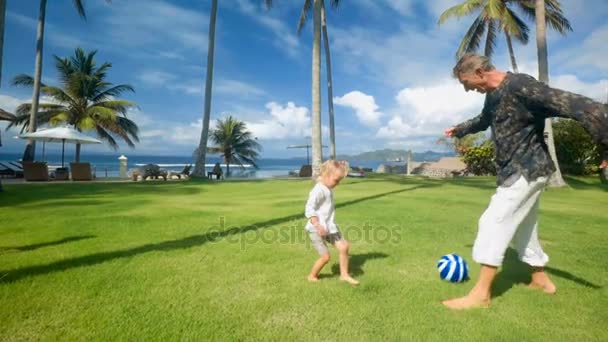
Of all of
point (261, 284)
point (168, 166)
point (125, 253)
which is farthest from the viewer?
point (168, 166)

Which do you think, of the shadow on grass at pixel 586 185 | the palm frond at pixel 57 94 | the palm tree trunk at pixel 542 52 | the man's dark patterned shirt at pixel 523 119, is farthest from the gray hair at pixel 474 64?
the palm frond at pixel 57 94

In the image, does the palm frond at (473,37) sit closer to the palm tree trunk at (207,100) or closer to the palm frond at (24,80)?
the palm tree trunk at (207,100)

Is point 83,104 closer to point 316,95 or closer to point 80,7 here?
point 80,7

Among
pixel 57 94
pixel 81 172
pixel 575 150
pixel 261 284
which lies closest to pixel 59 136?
pixel 81 172

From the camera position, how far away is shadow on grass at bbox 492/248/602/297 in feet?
11.4

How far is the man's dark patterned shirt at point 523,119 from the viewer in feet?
8.84

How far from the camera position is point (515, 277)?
3814 millimetres

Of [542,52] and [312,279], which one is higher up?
[542,52]

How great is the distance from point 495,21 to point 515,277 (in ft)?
88.8

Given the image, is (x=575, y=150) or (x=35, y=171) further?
(x=575, y=150)

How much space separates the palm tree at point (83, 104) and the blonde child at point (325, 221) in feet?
90.7

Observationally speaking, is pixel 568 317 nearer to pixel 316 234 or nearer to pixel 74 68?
pixel 316 234

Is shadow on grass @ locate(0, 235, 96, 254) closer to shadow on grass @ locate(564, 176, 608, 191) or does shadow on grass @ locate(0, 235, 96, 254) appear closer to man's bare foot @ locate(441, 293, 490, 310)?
man's bare foot @ locate(441, 293, 490, 310)

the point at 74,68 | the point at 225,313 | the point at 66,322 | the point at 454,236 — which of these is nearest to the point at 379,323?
the point at 225,313
